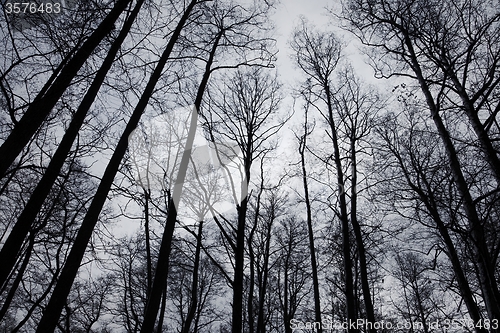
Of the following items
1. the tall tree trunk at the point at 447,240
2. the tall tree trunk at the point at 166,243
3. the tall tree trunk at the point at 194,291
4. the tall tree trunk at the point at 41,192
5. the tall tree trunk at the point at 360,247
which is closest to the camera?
the tall tree trunk at the point at 447,240

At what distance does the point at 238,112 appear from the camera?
899 cm

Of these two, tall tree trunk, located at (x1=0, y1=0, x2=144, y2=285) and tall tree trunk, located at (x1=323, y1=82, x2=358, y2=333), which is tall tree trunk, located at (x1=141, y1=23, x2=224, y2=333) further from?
tall tree trunk, located at (x1=323, y1=82, x2=358, y2=333)

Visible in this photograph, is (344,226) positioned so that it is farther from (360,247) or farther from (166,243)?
(166,243)

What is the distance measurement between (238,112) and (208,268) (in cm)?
1324

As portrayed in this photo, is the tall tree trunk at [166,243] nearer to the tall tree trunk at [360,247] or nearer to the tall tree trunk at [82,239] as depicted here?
the tall tree trunk at [82,239]

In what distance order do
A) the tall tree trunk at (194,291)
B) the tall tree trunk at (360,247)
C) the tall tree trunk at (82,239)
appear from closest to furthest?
the tall tree trunk at (82,239), the tall tree trunk at (360,247), the tall tree trunk at (194,291)

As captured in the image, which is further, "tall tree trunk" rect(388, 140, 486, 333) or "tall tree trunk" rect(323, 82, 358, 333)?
"tall tree trunk" rect(323, 82, 358, 333)

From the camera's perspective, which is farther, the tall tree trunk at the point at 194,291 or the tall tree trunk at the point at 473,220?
the tall tree trunk at the point at 194,291

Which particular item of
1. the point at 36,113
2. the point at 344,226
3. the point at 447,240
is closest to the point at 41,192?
the point at 36,113

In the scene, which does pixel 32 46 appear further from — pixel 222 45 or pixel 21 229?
pixel 222 45

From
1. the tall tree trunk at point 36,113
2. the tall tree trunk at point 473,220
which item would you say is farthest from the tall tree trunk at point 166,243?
the tall tree trunk at point 473,220

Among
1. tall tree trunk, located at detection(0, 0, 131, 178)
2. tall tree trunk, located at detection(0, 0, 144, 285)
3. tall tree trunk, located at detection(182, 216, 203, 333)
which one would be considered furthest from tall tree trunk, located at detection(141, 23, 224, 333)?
tall tree trunk, located at detection(0, 0, 131, 178)

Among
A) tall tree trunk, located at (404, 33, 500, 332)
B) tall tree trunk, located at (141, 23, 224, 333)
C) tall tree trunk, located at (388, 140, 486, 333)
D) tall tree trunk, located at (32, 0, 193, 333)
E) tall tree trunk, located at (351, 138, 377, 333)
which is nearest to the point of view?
tall tree trunk, located at (404, 33, 500, 332)

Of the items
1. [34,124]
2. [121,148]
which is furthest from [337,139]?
[34,124]
